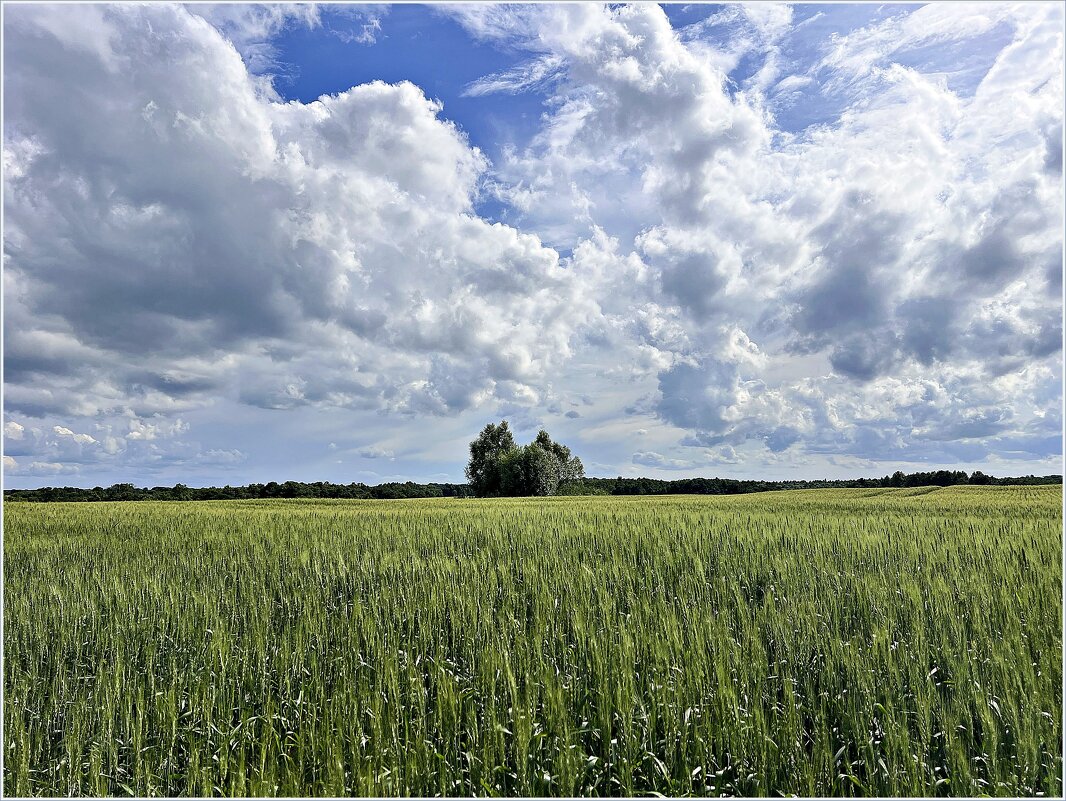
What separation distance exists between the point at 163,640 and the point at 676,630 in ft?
15.0

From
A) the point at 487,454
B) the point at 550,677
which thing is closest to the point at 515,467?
the point at 487,454

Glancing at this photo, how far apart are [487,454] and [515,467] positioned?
982 cm

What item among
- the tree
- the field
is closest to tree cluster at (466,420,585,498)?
the tree

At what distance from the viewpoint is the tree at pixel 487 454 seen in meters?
70.2

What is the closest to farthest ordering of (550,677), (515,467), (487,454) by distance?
(550,677) → (515,467) → (487,454)

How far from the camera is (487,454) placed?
2864 inches

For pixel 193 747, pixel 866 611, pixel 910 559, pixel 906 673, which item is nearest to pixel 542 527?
pixel 910 559

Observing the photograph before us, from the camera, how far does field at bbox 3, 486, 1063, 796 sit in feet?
10.8

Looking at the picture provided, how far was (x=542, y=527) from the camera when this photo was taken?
37.2 feet

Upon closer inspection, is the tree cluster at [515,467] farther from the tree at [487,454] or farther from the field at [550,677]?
the field at [550,677]

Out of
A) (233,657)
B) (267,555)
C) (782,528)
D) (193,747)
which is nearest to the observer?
(193,747)

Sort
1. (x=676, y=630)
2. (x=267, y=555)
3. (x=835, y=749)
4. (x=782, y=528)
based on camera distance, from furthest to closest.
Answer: (x=782, y=528)
(x=267, y=555)
(x=676, y=630)
(x=835, y=749)

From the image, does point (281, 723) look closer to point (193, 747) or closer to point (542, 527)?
point (193, 747)

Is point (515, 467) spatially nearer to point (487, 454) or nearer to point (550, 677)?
point (487, 454)
